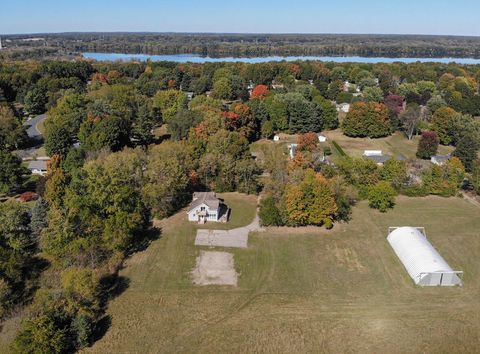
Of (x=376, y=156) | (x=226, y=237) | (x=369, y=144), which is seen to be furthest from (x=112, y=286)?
(x=369, y=144)

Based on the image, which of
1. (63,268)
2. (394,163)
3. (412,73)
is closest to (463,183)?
(394,163)

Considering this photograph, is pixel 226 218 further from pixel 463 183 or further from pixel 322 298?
pixel 463 183

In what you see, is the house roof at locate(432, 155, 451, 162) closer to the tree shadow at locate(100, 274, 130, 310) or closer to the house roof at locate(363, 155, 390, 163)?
the house roof at locate(363, 155, 390, 163)

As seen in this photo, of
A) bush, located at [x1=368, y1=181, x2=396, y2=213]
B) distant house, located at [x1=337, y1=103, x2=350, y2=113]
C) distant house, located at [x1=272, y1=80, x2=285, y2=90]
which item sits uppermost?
distant house, located at [x1=272, y1=80, x2=285, y2=90]

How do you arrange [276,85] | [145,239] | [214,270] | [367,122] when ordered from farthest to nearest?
[276,85] → [367,122] → [145,239] → [214,270]

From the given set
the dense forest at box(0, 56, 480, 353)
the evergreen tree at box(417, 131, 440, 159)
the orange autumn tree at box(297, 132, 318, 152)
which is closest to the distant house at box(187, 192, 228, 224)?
the dense forest at box(0, 56, 480, 353)

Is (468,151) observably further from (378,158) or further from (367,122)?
(367,122)
